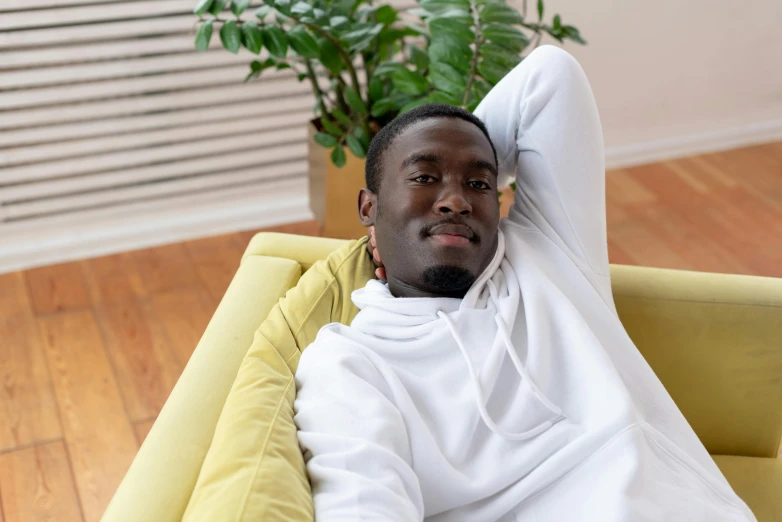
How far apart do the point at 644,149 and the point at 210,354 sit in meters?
2.18

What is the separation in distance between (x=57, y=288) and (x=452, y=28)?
136 cm

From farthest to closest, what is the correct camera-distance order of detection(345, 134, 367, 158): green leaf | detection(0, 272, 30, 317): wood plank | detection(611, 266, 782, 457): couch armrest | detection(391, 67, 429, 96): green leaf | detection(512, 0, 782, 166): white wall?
detection(512, 0, 782, 166): white wall → detection(0, 272, 30, 317): wood plank → detection(345, 134, 367, 158): green leaf → detection(391, 67, 429, 96): green leaf → detection(611, 266, 782, 457): couch armrest

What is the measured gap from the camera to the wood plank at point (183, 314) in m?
2.26

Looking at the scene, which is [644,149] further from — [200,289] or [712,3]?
[200,289]

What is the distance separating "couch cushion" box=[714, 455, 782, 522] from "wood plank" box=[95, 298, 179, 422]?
1.26 m

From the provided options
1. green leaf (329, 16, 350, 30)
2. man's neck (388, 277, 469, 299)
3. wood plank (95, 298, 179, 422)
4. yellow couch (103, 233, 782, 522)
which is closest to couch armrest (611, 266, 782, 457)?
yellow couch (103, 233, 782, 522)

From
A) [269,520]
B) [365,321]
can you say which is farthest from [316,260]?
[269,520]

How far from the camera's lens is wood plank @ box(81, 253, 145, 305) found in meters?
2.44

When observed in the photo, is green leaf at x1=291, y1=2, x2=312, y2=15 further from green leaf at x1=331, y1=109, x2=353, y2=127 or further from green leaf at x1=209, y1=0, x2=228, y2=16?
green leaf at x1=331, y1=109, x2=353, y2=127

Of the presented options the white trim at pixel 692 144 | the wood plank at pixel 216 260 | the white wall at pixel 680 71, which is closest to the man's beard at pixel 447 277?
the wood plank at pixel 216 260

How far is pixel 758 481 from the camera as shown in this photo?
1398mm

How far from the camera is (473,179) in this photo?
1.33 metres

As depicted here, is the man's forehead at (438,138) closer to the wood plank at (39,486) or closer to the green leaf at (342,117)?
the green leaf at (342,117)

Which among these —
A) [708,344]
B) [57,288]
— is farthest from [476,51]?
[57,288]
